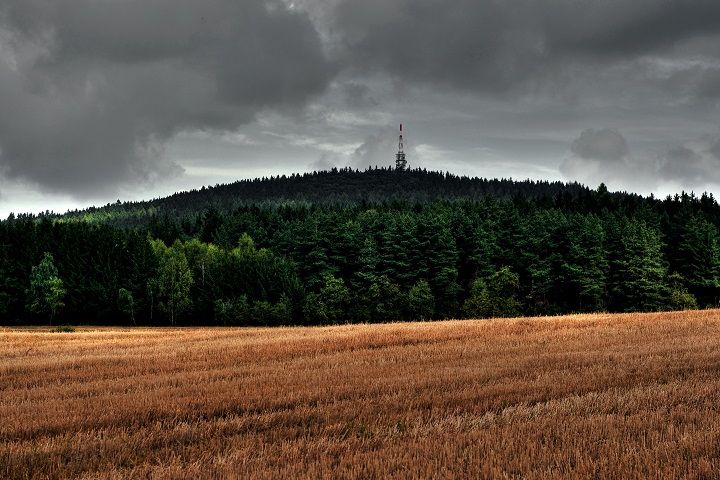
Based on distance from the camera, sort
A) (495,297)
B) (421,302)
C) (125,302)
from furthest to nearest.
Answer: (125,302) → (421,302) → (495,297)

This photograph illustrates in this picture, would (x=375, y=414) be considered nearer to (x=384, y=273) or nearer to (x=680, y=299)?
(x=384, y=273)

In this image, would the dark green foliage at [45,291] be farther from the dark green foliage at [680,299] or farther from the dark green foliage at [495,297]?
the dark green foliage at [680,299]

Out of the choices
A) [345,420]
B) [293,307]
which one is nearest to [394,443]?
[345,420]

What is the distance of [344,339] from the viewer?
28438 mm

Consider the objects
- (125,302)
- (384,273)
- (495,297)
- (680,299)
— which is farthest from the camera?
(125,302)

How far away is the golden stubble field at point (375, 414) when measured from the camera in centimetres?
809

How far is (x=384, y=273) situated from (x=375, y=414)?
71541 mm

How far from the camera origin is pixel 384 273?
8319 cm

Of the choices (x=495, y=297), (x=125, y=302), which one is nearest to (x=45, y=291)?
(x=125, y=302)

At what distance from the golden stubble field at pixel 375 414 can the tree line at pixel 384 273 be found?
187 ft

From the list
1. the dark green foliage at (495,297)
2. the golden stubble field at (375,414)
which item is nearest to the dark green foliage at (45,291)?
the dark green foliage at (495,297)

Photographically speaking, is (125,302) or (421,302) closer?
(421,302)

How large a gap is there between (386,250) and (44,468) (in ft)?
255

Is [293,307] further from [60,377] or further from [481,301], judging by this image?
[60,377]
